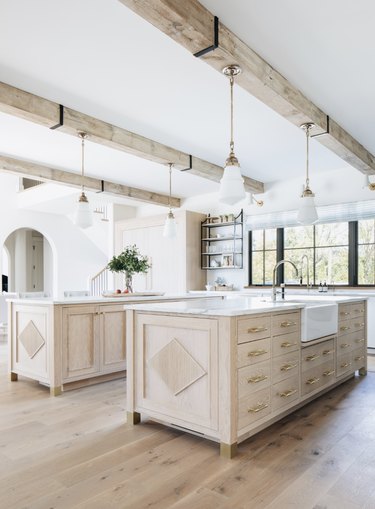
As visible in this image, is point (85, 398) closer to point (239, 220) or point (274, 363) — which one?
point (274, 363)

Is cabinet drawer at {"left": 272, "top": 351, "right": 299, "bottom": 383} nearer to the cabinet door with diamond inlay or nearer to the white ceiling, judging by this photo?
the cabinet door with diamond inlay

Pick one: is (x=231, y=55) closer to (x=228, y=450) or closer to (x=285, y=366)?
(x=285, y=366)

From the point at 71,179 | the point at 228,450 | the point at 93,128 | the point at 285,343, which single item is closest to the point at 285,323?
the point at 285,343

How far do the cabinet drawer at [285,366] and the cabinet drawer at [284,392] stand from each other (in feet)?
0.13

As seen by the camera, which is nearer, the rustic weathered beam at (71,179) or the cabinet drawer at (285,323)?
the cabinet drawer at (285,323)

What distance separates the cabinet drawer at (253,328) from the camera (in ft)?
8.01

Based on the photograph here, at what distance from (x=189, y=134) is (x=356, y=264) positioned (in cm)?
317

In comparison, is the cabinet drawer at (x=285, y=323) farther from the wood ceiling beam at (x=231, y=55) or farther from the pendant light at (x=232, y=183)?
the wood ceiling beam at (x=231, y=55)

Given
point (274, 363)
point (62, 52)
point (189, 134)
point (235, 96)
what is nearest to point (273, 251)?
point (189, 134)

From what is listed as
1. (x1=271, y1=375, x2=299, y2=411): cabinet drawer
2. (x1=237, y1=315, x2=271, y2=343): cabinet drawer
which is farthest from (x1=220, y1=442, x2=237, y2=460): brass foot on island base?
(x1=237, y1=315, x2=271, y2=343): cabinet drawer

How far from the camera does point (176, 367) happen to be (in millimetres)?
2592

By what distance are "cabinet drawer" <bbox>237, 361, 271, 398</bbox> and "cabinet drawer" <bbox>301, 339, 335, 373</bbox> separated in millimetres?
603

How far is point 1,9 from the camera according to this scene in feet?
7.95

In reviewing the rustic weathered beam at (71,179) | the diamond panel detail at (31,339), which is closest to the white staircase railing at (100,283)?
the rustic weathered beam at (71,179)
